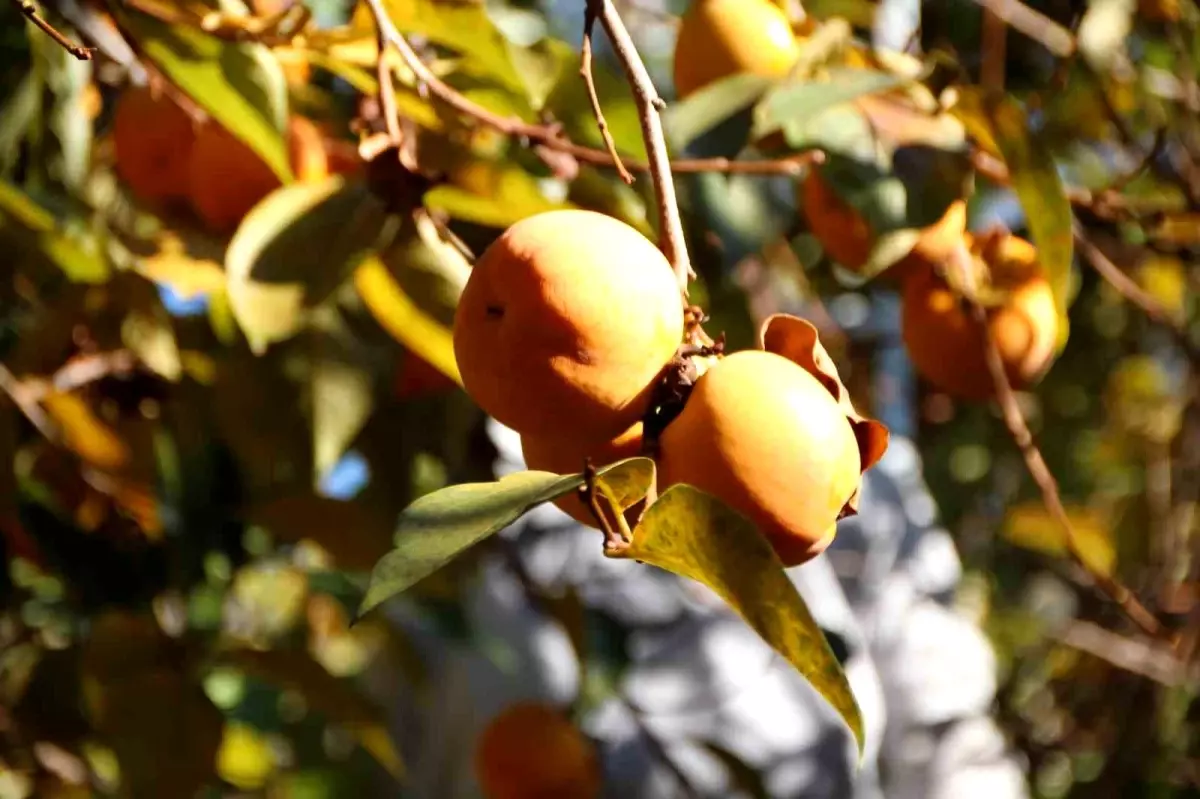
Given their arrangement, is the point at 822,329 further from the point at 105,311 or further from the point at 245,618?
the point at 105,311

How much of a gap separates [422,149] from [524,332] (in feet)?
1.08

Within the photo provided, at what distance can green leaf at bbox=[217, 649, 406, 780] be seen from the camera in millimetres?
897

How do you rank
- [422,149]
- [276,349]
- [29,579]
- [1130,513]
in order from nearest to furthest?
[422,149] < [276,349] < [29,579] < [1130,513]

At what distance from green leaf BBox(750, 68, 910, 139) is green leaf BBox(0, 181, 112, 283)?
0.40m

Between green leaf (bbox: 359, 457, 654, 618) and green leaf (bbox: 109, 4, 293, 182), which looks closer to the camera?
green leaf (bbox: 359, 457, 654, 618)

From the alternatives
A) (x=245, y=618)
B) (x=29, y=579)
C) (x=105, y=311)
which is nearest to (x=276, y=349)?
(x=105, y=311)

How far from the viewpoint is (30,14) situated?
1.39 feet

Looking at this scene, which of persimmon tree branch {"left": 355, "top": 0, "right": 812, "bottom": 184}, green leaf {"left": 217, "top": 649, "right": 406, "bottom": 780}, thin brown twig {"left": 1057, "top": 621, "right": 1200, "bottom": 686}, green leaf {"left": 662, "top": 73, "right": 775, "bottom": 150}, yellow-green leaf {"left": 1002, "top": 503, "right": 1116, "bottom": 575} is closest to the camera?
persimmon tree branch {"left": 355, "top": 0, "right": 812, "bottom": 184}

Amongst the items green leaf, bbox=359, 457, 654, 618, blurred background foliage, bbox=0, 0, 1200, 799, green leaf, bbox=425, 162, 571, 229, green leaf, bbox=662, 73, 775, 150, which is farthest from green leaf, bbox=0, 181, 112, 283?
green leaf, bbox=359, 457, 654, 618

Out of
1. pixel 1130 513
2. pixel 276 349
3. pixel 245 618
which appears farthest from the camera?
pixel 1130 513

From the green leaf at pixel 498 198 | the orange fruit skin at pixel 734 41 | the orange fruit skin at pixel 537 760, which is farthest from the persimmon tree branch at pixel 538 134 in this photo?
the orange fruit skin at pixel 537 760

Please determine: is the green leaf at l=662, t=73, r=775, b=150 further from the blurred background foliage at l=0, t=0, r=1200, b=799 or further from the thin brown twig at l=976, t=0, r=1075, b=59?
the thin brown twig at l=976, t=0, r=1075, b=59

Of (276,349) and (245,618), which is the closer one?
(276,349)

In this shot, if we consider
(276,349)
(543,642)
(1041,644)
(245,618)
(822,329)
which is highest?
(276,349)
